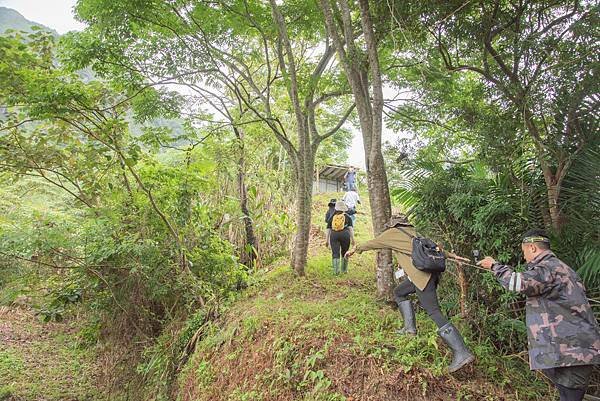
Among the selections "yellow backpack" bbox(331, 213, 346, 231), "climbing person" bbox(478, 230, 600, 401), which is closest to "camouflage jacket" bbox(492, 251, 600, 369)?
"climbing person" bbox(478, 230, 600, 401)

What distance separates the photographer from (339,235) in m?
7.73

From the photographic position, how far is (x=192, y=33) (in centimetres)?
675

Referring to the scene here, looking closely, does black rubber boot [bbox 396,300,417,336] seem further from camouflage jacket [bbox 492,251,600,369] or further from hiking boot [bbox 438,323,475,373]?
camouflage jacket [bbox 492,251,600,369]

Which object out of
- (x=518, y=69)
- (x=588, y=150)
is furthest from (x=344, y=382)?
(x=518, y=69)

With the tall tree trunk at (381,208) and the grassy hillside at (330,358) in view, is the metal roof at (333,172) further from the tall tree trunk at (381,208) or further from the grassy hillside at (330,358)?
the tall tree trunk at (381,208)

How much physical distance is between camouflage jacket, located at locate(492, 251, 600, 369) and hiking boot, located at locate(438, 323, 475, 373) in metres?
0.70

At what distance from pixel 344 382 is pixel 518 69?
163 inches

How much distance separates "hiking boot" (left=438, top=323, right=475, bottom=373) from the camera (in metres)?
3.88

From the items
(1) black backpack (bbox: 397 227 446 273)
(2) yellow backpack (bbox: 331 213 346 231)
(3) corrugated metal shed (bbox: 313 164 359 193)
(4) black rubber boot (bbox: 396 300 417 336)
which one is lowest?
(4) black rubber boot (bbox: 396 300 417 336)

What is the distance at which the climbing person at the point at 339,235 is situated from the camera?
767 centimetres

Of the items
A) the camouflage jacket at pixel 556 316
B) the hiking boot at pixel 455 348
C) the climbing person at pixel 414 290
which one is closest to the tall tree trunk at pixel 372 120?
the climbing person at pixel 414 290

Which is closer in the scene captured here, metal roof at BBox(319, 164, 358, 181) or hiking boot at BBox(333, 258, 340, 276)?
hiking boot at BBox(333, 258, 340, 276)

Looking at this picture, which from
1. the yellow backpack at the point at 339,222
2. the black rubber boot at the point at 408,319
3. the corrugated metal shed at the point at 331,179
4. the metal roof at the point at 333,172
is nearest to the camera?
the black rubber boot at the point at 408,319

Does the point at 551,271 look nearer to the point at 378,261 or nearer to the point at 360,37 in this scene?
the point at 378,261
